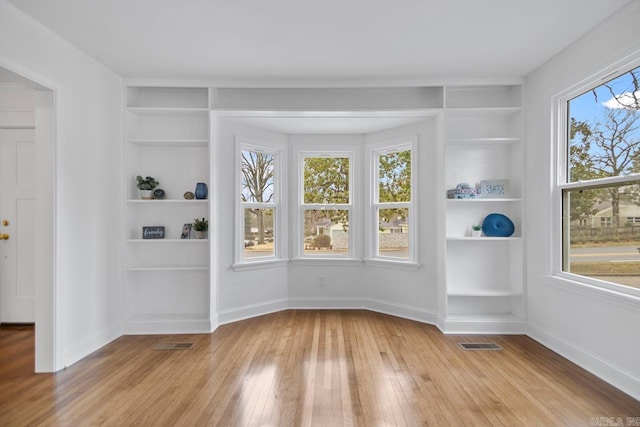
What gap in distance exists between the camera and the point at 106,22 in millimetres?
2670

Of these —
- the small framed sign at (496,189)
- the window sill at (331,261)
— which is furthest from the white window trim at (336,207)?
the small framed sign at (496,189)

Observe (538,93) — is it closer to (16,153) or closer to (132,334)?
(132,334)

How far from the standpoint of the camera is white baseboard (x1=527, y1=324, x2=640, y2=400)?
8.19 ft

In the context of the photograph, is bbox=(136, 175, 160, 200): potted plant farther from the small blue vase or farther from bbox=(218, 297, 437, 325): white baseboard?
bbox=(218, 297, 437, 325): white baseboard

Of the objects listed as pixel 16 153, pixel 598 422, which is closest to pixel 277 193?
pixel 16 153

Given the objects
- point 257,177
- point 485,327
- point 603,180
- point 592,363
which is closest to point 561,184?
point 603,180

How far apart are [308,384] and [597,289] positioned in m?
2.31

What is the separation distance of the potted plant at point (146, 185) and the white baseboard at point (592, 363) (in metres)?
4.22

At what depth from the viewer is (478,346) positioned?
11.3ft

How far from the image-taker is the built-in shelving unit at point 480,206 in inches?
156

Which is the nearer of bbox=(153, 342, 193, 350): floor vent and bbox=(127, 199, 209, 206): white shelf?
bbox=(153, 342, 193, 350): floor vent

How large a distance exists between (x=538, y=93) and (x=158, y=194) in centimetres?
399

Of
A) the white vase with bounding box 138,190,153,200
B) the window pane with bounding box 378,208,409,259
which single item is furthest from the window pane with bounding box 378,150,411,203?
the white vase with bounding box 138,190,153,200

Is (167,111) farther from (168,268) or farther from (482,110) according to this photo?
(482,110)
